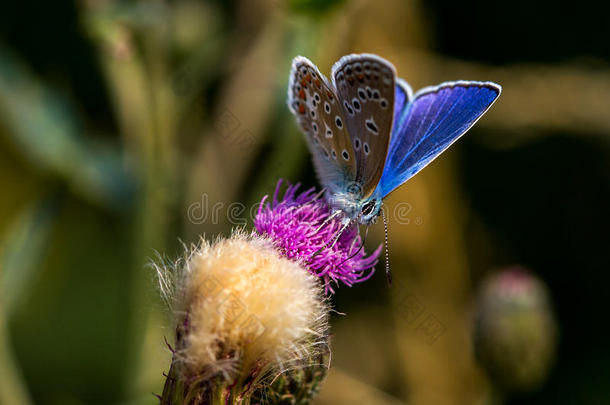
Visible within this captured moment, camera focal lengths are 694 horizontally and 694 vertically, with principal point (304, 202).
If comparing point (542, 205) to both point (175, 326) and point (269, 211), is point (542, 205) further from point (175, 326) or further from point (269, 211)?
point (175, 326)

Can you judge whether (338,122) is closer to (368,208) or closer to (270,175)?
(368,208)

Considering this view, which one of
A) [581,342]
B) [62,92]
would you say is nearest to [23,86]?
[62,92]

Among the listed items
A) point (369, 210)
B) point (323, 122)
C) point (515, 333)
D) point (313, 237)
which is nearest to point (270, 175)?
point (323, 122)

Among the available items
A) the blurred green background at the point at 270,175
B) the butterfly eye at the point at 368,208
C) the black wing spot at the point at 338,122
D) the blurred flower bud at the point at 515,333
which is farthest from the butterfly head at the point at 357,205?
the blurred flower bud at the point at 515,333

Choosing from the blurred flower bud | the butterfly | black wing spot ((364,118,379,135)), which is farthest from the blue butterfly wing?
the blurred flower bud

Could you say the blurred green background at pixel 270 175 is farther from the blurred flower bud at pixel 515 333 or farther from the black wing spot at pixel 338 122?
the black wing spot at pixel 338 122
